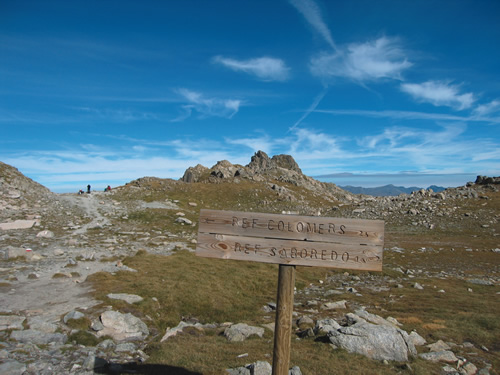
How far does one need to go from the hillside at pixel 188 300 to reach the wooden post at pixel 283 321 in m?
3.22

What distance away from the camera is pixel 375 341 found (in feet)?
38.8

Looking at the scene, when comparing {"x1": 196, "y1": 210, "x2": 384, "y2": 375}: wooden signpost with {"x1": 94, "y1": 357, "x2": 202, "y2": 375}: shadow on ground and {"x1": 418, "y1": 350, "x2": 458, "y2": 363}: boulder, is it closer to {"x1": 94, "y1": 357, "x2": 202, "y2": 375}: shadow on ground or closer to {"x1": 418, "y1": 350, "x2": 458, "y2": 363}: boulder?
{"x1": 94, "y1": 357, "x2": 202, "y2": 375}: shadow on ground

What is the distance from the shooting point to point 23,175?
5588cm

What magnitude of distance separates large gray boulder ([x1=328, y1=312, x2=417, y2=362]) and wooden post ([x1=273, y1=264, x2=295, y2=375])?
18.9ft

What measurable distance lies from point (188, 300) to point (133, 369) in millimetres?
8676

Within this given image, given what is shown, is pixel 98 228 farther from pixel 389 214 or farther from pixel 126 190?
pixel 389 214

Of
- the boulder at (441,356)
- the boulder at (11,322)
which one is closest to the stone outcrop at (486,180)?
the boulder at (441,356)

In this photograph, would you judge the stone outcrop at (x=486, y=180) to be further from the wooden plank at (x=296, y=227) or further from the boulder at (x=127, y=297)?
the wooden plank at (x=296, y=227)

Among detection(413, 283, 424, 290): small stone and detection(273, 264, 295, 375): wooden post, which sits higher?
detection(273, 264, 295, 375): wooden post

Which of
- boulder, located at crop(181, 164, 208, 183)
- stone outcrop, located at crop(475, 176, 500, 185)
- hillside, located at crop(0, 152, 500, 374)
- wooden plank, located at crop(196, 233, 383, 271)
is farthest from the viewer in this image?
boulder, located at crop(181, 164, 208, 183)

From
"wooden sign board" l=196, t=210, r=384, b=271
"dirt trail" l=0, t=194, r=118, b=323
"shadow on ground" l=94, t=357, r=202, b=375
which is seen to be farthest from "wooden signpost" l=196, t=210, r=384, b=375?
"dirt trail" l=0, t=194, r=118, b=323

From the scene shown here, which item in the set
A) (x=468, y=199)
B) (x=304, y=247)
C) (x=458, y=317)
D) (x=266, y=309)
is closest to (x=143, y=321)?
(x=266, y=309)

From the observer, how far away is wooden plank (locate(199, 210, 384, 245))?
7086 millimetres

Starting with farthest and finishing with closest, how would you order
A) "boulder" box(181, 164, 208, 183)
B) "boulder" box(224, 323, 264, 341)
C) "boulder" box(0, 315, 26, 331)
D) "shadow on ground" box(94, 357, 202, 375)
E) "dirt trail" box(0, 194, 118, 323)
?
"boulder" box(181, 164, 208, 183)
"dirt trail" box(0, 194, 118, 323)
"boulder" box(224, 323, 264, 341)
"boulder" box(0, 315, 26, 331)
"shadow on ground" box(94, 357, 202, 375)
